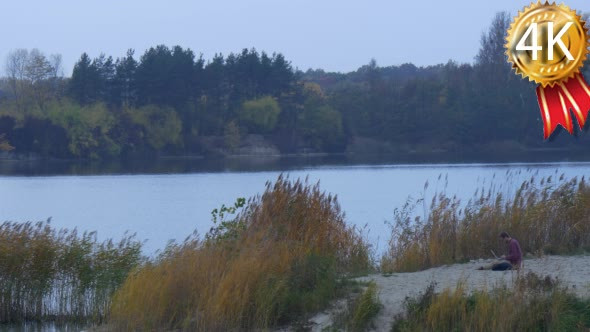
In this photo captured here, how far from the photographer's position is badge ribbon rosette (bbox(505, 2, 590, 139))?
1284 centimetres

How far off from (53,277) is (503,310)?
318 inches

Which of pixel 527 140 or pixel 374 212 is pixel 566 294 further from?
pixel 527 140

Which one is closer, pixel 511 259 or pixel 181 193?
pixel 511 259

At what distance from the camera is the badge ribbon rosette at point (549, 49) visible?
506 inches

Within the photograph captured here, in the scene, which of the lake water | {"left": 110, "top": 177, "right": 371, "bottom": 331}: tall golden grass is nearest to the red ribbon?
{"left": 110, "top": 177, "right": 371, "bottom": 331}: tall golden grass

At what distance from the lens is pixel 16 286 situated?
15.0 metres

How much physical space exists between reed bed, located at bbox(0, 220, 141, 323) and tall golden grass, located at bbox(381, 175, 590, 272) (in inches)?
189

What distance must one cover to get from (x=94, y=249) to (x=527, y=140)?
238 feet

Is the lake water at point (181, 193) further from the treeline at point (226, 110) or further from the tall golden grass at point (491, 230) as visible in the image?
the treeline at point (226, 110)

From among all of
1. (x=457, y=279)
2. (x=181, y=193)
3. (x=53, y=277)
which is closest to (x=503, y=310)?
(x=457, y=279)

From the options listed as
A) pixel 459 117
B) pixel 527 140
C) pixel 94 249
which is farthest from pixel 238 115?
pixel 94 249

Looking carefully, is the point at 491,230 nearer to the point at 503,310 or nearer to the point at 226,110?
the point at 503,310

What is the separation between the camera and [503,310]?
416 inches

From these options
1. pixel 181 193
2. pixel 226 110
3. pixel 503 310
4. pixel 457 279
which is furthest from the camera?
pixel 226 110
